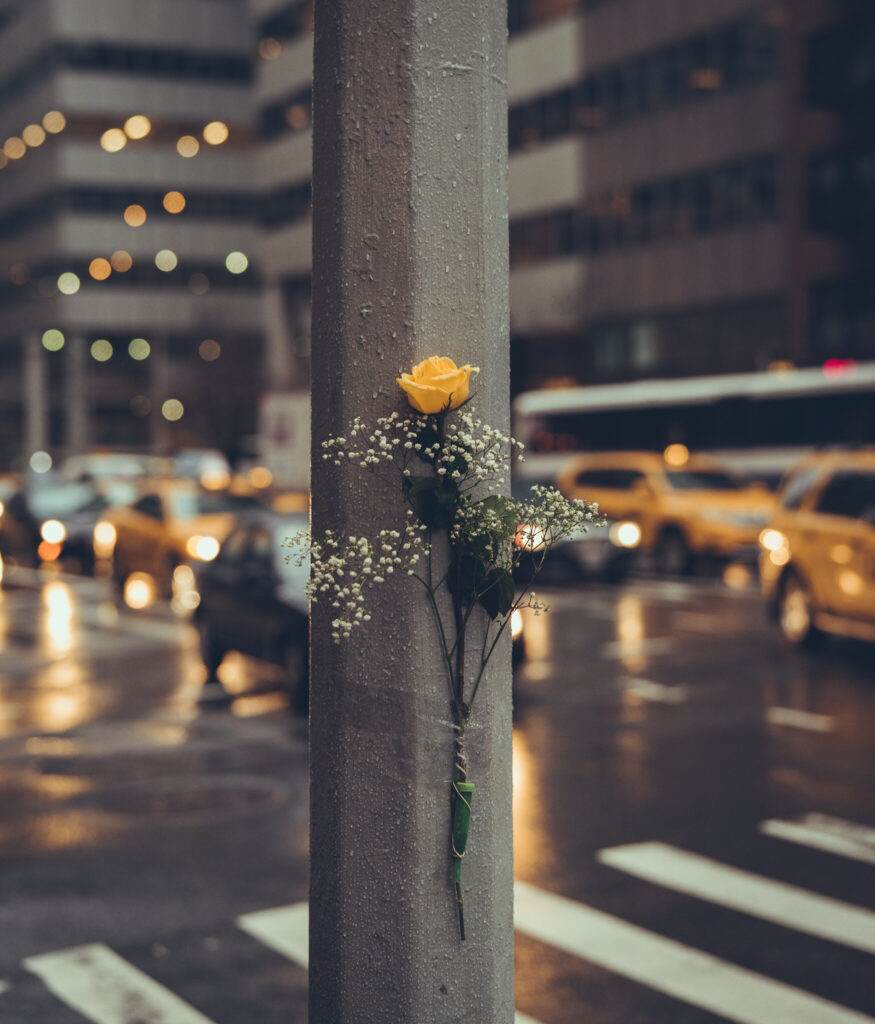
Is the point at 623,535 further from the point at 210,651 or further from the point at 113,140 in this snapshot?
the point at 113,140

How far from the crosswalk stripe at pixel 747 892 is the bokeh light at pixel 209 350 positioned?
278 ft

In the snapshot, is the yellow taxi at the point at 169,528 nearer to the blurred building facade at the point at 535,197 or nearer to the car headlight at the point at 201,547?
the car headlight at the point at 201,547

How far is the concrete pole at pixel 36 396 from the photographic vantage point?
92.2 m

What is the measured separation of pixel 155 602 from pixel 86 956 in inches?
632

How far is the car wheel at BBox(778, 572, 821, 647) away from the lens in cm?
1550

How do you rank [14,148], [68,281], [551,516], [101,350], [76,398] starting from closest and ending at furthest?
[551,516] < [76,398] < [68,281] < [101,350] < [14,148]

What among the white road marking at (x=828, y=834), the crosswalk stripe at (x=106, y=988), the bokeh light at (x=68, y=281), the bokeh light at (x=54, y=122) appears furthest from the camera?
the bokeh light at (x=68, y=281)

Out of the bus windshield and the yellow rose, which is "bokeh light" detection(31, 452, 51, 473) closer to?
the bus windshield

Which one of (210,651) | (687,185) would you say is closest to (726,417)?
(687,185)

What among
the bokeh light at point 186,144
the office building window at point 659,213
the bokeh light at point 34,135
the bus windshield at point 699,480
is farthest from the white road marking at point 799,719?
the bokeh light at point 34,135

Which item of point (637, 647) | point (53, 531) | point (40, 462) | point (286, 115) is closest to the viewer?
point (637, 647)

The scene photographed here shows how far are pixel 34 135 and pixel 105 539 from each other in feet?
240

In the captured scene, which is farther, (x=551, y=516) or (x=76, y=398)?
(x=76, y=398)

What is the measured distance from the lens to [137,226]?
90.2 metres
